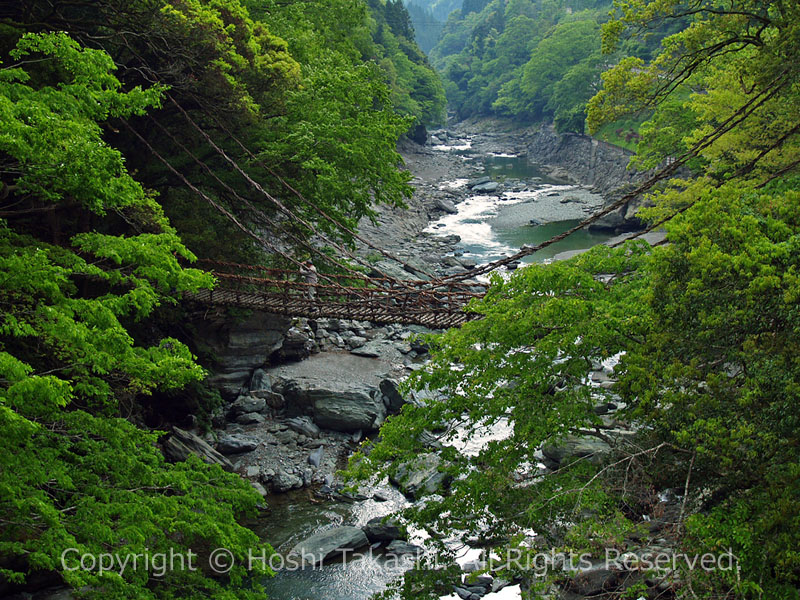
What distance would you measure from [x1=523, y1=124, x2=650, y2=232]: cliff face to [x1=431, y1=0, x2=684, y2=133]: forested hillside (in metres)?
1.53

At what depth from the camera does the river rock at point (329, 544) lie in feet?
26.0

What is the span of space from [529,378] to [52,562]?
4.14m

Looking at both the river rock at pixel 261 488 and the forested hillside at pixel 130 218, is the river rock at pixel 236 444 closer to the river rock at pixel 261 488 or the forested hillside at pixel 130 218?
the river rock at pixel 261 488

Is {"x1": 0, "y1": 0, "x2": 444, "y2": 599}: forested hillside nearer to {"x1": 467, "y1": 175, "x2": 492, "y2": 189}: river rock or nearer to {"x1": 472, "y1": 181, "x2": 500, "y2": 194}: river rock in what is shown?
{"x1": 472, "y1": 181, "x2": 500, "y2": 194}: river rock

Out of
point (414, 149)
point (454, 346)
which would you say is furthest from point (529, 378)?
point (414, 149)

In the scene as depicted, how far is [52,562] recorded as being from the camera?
4195mm

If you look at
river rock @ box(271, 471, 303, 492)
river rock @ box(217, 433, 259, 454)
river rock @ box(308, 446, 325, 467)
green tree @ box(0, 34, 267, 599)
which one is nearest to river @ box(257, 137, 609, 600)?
river rock @ box(271, 471, 303, 492)

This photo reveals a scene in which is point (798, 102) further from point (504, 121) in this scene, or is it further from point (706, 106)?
point (504, 121)

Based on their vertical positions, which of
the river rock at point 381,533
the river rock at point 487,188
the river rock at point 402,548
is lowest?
the river rock at point 402,548

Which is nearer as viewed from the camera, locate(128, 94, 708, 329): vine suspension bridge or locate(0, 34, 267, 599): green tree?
locate(0, 34, 267, 599): green tree

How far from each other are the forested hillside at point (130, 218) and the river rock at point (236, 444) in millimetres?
1183

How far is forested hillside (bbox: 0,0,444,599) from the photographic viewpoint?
15.5 ft

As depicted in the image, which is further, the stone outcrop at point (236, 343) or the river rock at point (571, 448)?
the stone outcrop at point (236, 343)

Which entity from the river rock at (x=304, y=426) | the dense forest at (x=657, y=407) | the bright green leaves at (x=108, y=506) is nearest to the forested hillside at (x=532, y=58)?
the river rock at (x=304, y=426)
